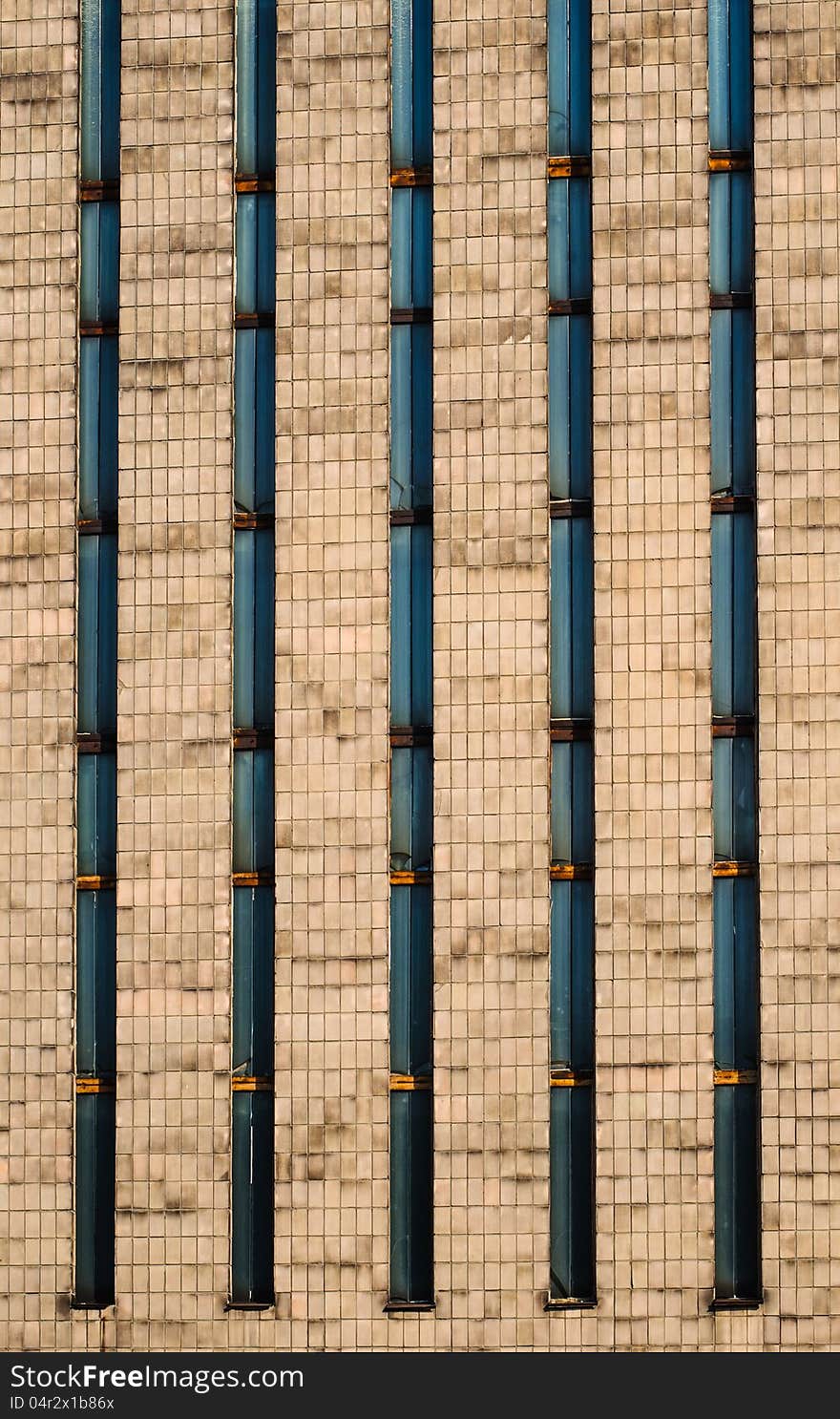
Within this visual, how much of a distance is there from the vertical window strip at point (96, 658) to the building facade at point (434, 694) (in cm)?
18

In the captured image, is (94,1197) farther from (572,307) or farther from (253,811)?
(572,307)

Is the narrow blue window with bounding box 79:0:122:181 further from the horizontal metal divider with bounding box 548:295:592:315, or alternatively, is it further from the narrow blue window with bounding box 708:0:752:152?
the narrow blue window with bounding box 708:0:752:152

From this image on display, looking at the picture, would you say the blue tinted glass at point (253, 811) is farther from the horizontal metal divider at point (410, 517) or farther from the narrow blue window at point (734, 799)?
the narrow blue window at point (734, 799)

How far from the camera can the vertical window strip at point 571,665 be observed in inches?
859

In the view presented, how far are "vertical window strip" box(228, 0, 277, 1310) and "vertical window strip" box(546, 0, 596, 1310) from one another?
3869mm

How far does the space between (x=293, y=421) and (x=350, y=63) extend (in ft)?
16.7

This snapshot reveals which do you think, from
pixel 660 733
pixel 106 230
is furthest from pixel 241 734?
pixel 106 230

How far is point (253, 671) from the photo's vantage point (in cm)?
2281

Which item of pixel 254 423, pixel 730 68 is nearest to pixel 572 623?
pixel 254 423

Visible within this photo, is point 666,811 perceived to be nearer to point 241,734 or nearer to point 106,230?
point 241,734

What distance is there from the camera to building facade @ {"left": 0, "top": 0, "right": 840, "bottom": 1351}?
21531 mm

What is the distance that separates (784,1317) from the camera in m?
21.2

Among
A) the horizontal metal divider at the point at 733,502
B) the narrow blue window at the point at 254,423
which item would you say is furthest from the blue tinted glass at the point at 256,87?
the horizontal metal divider at the point at 733,502

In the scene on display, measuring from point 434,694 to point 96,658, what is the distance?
486 centimetres
